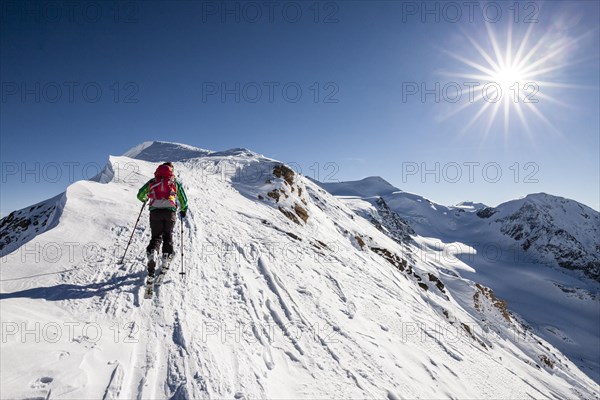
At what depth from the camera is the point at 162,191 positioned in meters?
7.24

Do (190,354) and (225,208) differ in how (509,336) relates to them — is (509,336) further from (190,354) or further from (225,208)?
(190,354)

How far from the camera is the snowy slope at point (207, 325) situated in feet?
A: 15.0

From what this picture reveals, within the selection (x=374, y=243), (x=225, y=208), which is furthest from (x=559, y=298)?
(x=225, y=208)

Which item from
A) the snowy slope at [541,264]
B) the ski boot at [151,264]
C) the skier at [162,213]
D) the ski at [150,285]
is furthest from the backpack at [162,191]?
the snowy slope at [541,264]

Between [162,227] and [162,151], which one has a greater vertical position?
[162,151]

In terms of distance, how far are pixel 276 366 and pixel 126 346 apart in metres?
2.71

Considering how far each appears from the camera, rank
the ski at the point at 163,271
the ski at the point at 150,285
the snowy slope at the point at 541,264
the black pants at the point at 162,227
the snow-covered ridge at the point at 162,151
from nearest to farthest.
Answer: the ski at the point at 150,285 → the ski at the point at 163,271 → the black pants at the point at 162,227 → the snow-covered ridge at the point at 162,151 → the snowy slope at the point at 541,264

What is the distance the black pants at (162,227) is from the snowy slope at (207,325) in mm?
962

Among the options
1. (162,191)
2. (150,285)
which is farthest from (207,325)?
(162,191)

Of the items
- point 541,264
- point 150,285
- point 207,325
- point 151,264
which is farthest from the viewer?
point 541,264

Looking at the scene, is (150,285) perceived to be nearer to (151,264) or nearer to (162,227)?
(151,264)

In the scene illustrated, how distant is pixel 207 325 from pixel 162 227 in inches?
105

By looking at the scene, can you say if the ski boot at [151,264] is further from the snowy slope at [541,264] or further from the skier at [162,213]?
the snowy slope at [541,264]

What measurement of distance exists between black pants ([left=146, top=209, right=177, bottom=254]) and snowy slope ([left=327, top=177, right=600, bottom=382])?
70.3 m
